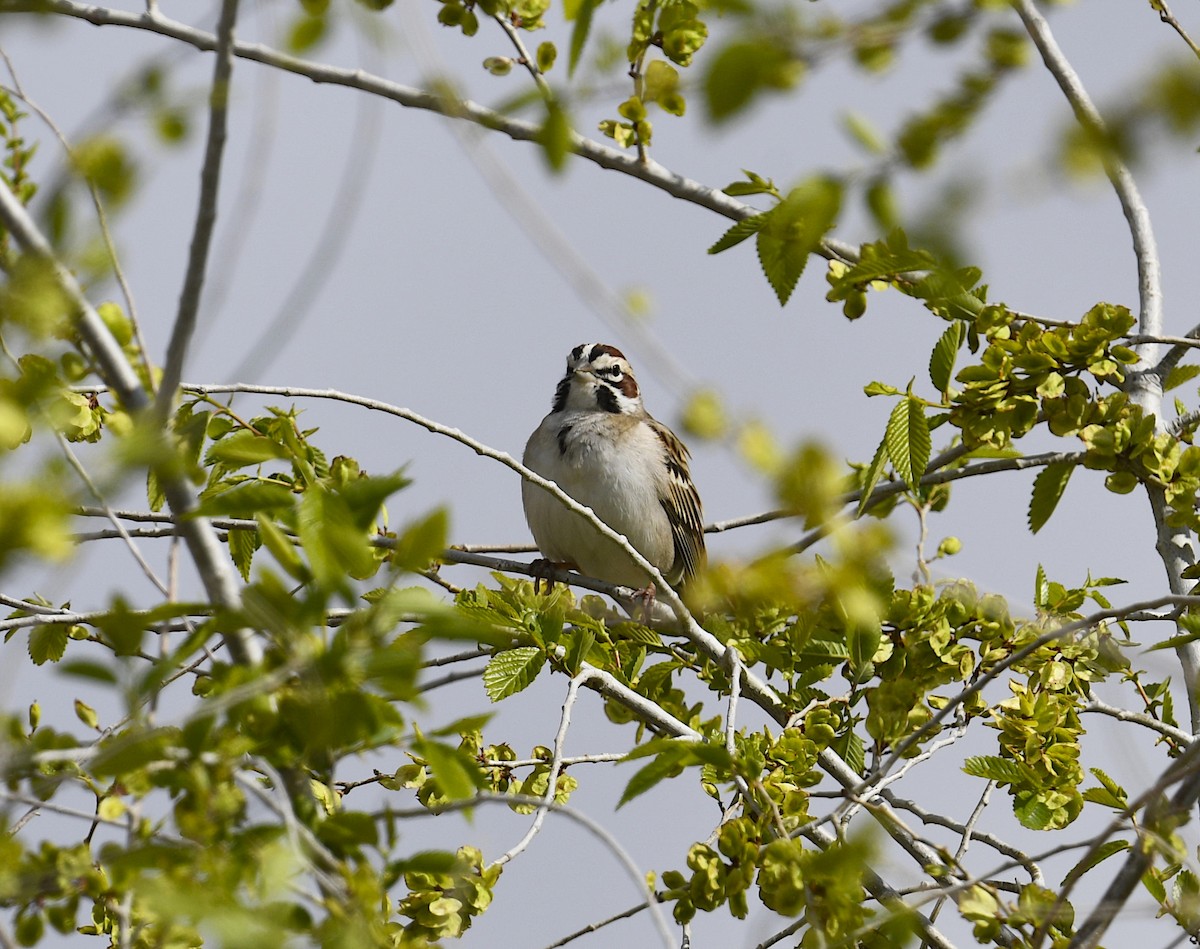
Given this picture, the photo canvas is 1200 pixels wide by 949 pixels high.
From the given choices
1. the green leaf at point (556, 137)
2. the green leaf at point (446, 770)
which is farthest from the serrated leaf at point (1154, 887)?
the green leaf at point (556, 137)

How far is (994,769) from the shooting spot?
439 centimetres

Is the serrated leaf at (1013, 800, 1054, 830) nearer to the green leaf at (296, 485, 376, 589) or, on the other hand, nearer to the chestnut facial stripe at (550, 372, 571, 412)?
the green leaf at (296, 485, 376, 589)

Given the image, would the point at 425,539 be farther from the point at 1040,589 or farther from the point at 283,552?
the point at 1040,589

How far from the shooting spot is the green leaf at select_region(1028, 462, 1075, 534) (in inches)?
184

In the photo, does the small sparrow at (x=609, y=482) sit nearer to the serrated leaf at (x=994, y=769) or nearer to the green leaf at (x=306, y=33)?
the serrated leaf at (x=994, y=769)

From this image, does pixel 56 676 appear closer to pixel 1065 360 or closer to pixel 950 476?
pixel 1065 360

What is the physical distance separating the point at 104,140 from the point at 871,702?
2.72 meters

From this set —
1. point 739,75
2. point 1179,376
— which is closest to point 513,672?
point 1179,376

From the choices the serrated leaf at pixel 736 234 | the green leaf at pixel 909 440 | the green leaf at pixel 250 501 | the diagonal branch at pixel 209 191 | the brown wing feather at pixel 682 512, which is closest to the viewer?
the diagonal branch at pixel 209 191

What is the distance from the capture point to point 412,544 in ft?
7.34

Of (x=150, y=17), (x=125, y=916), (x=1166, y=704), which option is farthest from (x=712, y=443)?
(x=1166, y=704)

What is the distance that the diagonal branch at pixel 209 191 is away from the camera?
214cm

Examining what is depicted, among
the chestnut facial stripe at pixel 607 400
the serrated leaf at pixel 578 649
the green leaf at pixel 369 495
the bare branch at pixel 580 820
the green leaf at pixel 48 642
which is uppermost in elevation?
the chestnut facial stripe at pixel 607 400

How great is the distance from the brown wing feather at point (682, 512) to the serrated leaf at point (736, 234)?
14.5ft
